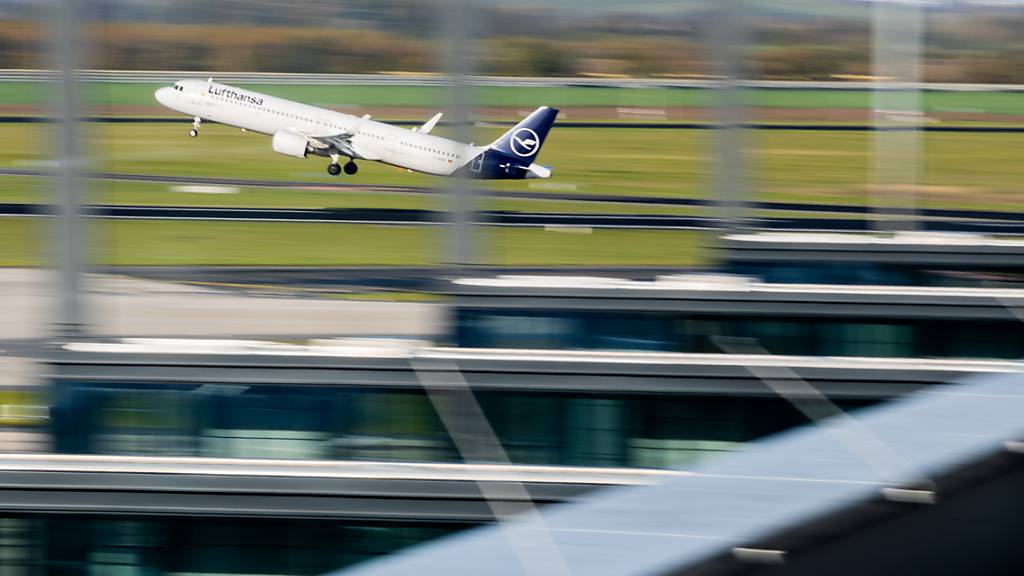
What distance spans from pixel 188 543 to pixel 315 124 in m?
2.04

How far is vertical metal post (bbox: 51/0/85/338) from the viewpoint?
182 inches

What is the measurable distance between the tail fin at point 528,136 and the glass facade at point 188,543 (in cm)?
227

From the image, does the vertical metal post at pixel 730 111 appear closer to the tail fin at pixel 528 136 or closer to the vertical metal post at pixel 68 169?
the tail fin at pixel 528 136

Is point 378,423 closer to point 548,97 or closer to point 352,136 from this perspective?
point 352,136

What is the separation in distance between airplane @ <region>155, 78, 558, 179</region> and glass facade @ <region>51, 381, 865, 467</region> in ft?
3.28

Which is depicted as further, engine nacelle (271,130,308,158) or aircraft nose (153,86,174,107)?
engine nacelle (271,130,308,158)

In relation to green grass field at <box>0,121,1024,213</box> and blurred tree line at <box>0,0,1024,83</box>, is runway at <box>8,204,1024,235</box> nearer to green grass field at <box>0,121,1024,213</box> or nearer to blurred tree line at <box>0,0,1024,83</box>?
green grass field at <box>0,121,1024,213</box>

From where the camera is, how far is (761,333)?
18.6 ft

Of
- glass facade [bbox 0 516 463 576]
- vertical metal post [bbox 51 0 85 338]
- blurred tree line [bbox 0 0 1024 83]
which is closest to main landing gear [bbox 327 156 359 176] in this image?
blurred tree line [bbox 0 0 1024 83]

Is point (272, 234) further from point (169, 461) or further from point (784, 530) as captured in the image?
point (784, 530)

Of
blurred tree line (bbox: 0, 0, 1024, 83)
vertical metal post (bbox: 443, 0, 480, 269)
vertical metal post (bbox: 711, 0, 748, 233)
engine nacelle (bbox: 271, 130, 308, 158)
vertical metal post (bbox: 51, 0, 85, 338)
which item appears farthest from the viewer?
vertical metal post (bbox: 711, 0, 748, 233)

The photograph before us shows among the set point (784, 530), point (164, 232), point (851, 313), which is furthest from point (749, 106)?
Answer: point (784, 530)

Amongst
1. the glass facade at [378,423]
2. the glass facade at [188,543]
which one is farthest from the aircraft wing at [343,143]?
the glass facade at [188,543]

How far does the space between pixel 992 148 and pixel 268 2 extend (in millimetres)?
3136
